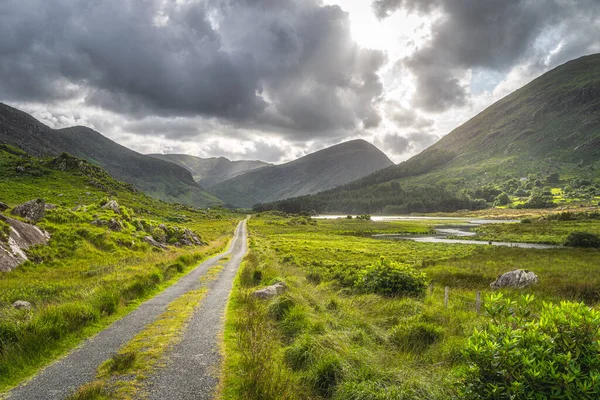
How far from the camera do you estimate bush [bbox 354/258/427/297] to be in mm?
23938

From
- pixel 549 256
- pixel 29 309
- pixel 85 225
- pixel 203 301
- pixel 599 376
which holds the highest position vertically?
pixel 85 225

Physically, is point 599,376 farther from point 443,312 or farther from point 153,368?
point 443,312

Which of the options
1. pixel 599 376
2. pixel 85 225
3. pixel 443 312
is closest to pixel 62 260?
pixel 85 225

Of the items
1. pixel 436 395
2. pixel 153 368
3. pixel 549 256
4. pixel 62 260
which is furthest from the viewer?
pixel 549 256

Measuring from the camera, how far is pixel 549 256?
160ft

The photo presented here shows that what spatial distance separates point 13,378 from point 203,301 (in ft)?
33.8

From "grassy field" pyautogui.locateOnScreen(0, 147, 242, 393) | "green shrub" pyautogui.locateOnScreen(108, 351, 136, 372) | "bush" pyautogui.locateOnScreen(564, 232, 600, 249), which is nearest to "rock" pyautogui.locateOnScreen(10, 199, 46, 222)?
"grassy field" pyautogui.locateOnScreen(0, 147, 242, 393)

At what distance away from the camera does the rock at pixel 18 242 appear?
2248cm

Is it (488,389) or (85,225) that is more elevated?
(85,225)

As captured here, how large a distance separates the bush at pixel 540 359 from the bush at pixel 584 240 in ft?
237

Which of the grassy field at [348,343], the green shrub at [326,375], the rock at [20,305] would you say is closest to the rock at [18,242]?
the rock at [20,305]

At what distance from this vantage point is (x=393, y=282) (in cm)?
2425

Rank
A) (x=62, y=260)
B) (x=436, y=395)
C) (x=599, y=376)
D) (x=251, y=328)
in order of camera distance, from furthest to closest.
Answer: (x=62, y=260) < (x=251, y=328) < (x=436, y=395) < (x=599, y=376)

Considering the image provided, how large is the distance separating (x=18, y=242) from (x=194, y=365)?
81.8 ft
